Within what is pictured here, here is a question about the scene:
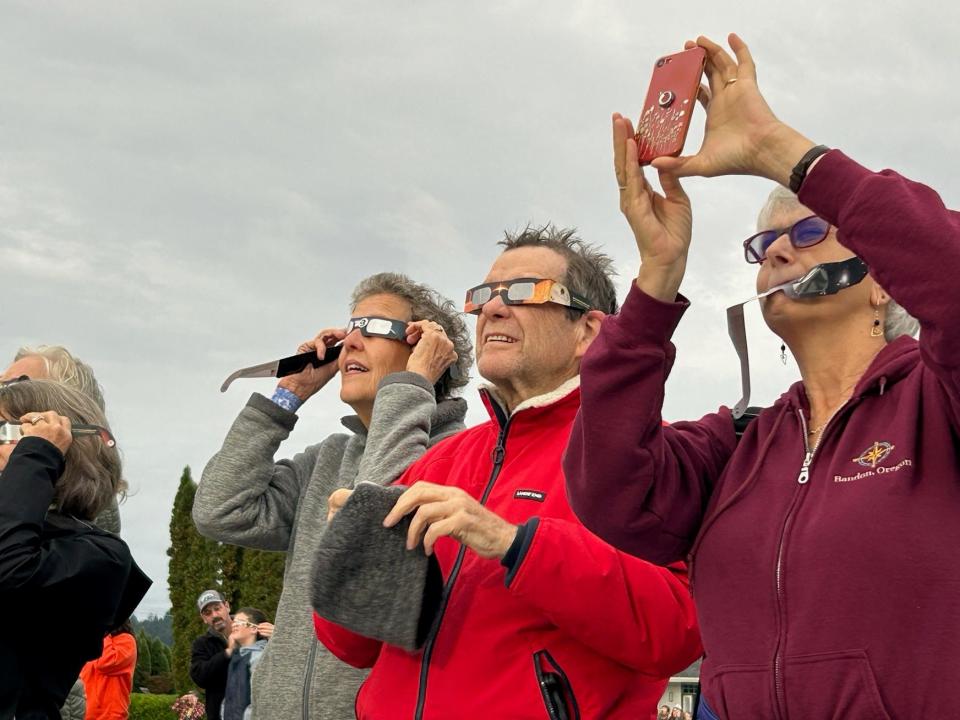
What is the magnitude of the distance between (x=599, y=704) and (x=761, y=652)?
0.82 m

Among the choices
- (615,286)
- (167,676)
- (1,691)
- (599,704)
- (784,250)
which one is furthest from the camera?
(167,676)

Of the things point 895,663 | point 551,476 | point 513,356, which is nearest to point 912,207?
point 895,663

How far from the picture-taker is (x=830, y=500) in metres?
2.19

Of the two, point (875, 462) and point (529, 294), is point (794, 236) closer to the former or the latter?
point (875, 462)

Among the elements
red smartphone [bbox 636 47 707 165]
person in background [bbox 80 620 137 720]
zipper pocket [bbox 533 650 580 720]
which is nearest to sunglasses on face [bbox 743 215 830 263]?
red smartphone [bbox 636 47 707 165]

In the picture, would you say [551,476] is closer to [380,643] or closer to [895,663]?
[380,643]

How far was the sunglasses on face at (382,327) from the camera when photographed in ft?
15.5

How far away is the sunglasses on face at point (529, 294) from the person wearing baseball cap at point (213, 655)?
26.1ft

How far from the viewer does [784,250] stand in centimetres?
262

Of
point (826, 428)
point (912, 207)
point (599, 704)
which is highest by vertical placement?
point (912, 207)

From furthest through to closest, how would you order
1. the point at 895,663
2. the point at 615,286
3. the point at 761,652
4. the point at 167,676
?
the point at 167,676, the point at 615,286, the point at 761,652, the point at 895,663

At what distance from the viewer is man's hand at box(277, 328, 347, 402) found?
5.09 meters

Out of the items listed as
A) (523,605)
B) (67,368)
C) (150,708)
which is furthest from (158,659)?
(523,605)

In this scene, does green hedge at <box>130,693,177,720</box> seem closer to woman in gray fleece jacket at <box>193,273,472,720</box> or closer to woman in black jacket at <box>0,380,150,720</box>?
woman in gray fleece jacket at <box>193,273,472,720</box>
